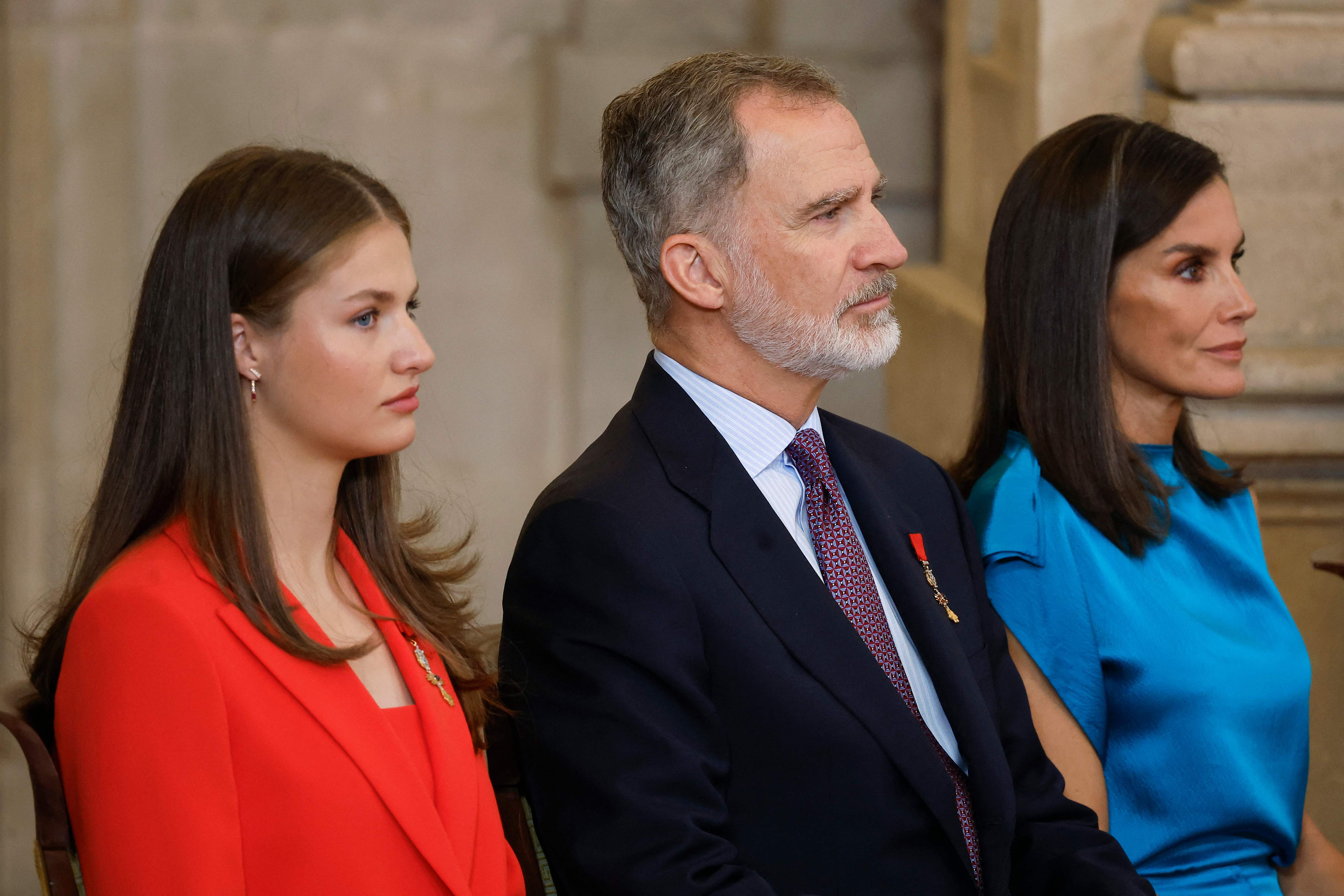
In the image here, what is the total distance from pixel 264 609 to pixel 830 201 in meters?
0.87

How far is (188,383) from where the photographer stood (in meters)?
1.60

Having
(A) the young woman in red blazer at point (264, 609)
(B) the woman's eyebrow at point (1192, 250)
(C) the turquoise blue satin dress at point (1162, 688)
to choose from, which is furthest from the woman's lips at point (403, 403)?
(B) the woman's eyebrow at point (1192, 250)

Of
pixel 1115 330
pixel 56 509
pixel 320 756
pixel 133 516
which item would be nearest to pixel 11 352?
pixel 56 509

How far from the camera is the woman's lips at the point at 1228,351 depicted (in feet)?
7.23

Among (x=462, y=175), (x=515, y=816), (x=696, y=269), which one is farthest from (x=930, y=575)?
(x=462, y=175)

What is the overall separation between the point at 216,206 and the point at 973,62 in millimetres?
2373

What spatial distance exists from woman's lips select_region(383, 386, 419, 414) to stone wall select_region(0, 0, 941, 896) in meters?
1.88

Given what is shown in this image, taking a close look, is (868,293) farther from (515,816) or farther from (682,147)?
(515,816)

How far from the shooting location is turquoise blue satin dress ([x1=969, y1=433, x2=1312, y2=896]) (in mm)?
2037

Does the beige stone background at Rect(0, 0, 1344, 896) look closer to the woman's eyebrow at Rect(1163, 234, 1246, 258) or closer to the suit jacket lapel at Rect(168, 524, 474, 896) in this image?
the woman's eyebrow at Rect(1163, 234, 1246, 258)

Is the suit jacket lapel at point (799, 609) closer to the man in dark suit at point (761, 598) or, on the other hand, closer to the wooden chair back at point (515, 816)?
the man in dark suit at point (761, 598)

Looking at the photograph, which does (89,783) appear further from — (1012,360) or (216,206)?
(1012,360)

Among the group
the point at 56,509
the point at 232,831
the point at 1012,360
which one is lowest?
the point at 56,509

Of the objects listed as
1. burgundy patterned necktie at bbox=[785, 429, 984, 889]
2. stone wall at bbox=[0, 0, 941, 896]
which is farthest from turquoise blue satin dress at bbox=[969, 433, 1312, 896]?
stone wall at bbox=[0, 0, 941, 896]
